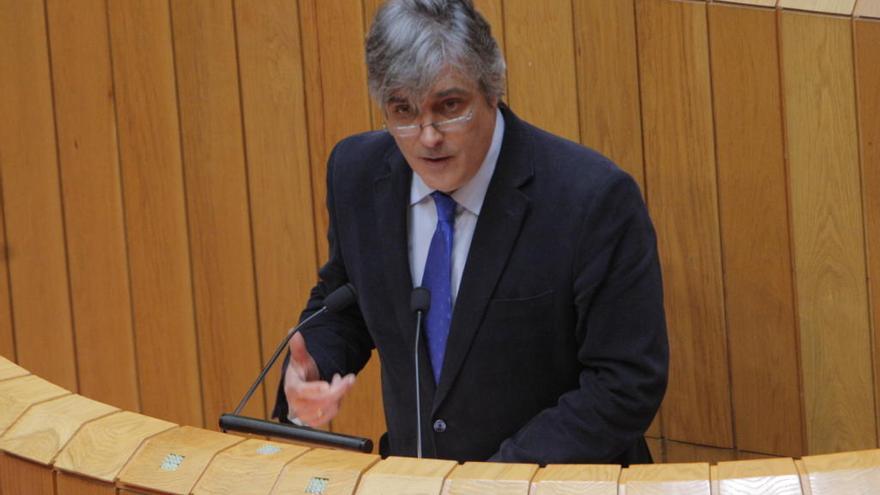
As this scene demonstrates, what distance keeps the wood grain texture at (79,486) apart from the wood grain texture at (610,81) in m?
1.14

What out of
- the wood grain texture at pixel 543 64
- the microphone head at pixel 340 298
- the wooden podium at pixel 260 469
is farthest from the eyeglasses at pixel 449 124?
the wood grain texture at pixel 543 64

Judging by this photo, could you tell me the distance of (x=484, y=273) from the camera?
1.72m

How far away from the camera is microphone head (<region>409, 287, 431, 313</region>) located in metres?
1.66

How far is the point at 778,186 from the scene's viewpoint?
6.82 ft

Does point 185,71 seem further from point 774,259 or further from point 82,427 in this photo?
point 82,427

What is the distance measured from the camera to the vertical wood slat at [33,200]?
2717 millimetres

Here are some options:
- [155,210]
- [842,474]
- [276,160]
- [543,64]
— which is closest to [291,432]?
[842,474]

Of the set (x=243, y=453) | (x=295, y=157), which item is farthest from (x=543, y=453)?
(x=295, y=157)

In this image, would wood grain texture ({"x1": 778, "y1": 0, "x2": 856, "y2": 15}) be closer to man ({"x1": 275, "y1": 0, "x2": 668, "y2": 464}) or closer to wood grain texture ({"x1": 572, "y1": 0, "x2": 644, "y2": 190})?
wood grain texture ({"x1": 572, "y1": 0, "x2": 644, "y2": 190})

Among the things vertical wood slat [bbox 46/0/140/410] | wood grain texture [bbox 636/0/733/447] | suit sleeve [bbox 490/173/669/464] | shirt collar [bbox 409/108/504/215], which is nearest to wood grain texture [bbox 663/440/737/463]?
wood grain texture [bbox 636/0/733/447]

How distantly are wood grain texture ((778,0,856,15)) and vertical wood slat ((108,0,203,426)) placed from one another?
1142 millimetres

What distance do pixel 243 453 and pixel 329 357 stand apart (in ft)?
1.75

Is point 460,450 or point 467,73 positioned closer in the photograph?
point 467,73

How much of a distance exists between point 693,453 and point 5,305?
4.28 ft
